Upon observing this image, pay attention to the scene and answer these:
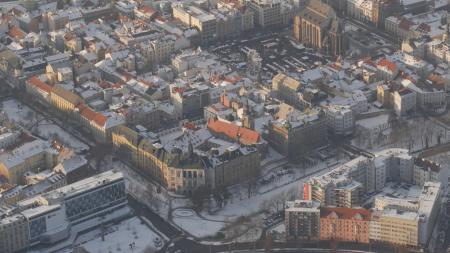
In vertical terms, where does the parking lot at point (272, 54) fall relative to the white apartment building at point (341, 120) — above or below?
below

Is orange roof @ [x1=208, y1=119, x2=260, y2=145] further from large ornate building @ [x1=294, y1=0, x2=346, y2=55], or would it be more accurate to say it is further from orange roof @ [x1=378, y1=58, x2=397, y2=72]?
large ornate building @ [x1=294, y1=0, x2=346, y2=55]

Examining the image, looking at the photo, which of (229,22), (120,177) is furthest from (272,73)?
(120,177)

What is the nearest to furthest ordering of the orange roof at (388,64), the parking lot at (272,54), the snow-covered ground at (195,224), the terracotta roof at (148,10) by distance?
1. the snow-covered ground at (195,224)
2. the orange roof at (388,64)
3. the parking lot at (272,54)
4. the terracotta roof at (148,10)

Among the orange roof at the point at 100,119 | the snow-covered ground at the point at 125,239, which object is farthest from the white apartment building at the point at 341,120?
the snow-covered ground at the point at 125,239

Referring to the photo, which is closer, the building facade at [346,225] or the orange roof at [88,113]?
the building facade at [346,225]

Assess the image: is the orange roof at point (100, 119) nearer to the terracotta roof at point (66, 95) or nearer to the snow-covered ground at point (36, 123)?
the snow-covered ground at point (36, 123)

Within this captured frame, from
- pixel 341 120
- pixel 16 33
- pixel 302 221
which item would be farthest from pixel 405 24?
pixel 302 221

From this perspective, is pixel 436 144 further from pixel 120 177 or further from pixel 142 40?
pixel 142 40

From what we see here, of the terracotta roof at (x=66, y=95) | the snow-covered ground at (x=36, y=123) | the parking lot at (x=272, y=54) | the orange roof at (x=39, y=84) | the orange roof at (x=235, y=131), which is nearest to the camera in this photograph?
the orange roof at (x=235, y=131)
